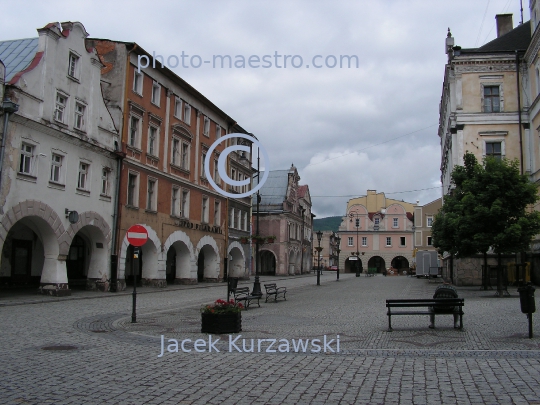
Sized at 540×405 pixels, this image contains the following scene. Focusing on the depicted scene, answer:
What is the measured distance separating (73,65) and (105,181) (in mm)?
6218

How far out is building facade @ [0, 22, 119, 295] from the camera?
22.3 meters

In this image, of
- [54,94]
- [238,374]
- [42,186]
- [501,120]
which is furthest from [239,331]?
[501,120]

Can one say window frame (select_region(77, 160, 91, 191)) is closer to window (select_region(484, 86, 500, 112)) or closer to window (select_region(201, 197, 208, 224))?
window (select_region(201, 197, 208, 224))

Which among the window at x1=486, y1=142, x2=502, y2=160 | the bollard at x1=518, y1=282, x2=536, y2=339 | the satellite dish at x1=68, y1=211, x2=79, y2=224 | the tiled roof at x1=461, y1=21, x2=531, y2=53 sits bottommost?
the bollard at x1=518, y1=282, x2=536, y2=339

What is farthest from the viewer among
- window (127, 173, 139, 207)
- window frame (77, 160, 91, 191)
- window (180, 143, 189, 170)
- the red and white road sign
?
window (180, 143, 189, 170)

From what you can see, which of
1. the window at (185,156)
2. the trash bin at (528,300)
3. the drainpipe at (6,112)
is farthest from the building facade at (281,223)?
the trash bin at (528,300)

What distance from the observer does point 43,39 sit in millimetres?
24438

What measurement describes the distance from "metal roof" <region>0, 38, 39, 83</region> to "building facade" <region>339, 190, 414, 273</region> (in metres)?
72.1

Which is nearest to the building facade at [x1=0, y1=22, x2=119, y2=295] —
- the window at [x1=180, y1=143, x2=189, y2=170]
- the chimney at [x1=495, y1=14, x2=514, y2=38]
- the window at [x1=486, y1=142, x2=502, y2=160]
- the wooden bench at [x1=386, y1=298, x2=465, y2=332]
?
the window at [x1=180, y1=143, x2=189, y2=170]

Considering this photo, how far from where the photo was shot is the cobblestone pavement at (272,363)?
23.0 ft

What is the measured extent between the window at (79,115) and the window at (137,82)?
18.0ft

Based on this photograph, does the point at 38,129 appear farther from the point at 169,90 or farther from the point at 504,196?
the point at 504,196

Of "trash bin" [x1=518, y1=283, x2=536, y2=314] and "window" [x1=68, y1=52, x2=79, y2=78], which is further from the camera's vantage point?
"window" [x1=68, y1=52, x2=79, y2=78]

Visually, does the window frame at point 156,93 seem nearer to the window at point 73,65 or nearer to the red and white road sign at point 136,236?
the window at point 73,65
